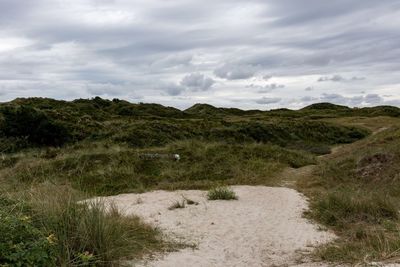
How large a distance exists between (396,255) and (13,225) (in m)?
4.86

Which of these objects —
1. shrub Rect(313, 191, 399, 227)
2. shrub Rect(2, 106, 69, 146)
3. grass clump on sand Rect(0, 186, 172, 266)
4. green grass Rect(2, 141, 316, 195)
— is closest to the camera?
grass clump on sand Rect(0, 186, 172, 266)

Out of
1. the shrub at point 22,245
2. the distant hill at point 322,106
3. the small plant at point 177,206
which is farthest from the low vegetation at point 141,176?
the distant hill at point 322,106

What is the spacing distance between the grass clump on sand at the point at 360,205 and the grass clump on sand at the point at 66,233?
3.26m

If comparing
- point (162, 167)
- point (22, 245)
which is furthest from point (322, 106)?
point (22, 245)

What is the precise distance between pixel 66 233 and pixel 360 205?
7.27 meters

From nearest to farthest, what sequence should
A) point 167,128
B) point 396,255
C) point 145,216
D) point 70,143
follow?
point 396,255
point 145,216
point 70,143
point 167,128

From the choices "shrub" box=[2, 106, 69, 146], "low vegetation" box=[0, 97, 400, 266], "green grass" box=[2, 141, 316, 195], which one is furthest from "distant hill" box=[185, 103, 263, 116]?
"green grass" box=[2, 141, 316, 195]

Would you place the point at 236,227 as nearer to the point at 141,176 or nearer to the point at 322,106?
the point at 141,176

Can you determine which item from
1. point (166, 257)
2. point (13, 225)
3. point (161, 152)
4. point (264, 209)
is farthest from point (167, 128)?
point (13, 225)

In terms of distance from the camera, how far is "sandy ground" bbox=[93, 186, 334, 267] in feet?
27.3

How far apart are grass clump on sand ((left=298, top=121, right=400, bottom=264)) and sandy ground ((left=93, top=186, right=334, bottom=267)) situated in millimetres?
492

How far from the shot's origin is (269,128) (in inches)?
1385

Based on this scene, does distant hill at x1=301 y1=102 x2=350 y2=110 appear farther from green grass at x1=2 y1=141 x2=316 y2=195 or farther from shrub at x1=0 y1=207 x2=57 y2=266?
shrub at x1=0 y1=207 x2=57 y2=266

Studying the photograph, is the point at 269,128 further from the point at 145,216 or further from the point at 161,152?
the point at 145,216
